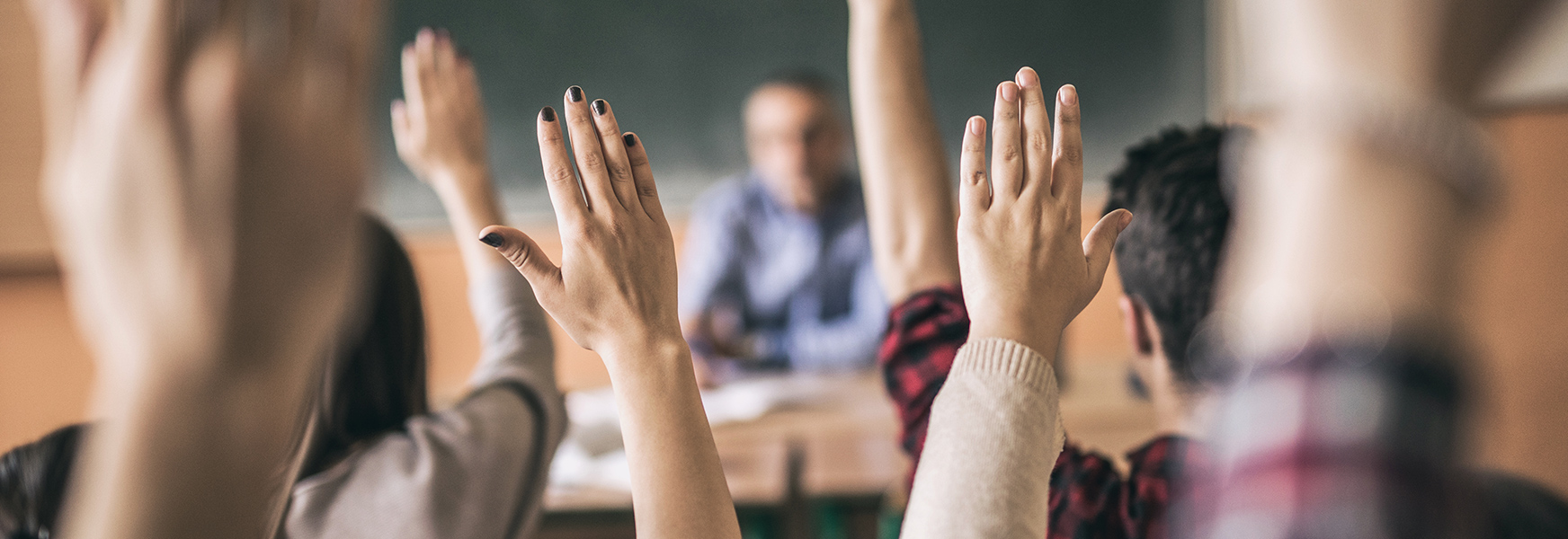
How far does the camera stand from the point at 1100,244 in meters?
0.61

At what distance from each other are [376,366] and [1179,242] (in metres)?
0.98

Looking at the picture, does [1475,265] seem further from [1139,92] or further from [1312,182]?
[1139,92]

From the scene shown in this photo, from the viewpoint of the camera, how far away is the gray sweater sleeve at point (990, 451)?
1.64ft

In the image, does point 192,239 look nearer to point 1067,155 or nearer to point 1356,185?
point 1356,185

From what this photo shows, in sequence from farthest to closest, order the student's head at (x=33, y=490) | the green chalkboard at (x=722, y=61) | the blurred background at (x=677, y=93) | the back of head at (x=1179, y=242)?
1. the green chalkboard at (x=722, y=61)
2. the blurred background at (x=677, y=93)
3. the back of head at (x=1179, y=242)
4. the student's head at (x=33, y=490)

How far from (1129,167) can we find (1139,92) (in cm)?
249

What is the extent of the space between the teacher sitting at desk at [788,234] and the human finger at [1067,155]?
241cm

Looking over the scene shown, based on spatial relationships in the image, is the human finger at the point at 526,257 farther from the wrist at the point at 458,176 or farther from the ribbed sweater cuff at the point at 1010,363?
the wrist at the point at 458,176

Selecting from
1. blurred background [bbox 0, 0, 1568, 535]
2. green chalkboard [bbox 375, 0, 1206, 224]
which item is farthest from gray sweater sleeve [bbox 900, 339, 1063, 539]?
green chalkboard [bbox 375, 0, 1206, 224]

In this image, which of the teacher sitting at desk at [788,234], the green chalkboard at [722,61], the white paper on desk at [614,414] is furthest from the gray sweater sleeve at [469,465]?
the green chalkboard at [722,61]

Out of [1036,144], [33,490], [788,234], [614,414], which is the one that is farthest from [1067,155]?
[788,234]

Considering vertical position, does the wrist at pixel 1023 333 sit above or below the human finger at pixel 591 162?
below

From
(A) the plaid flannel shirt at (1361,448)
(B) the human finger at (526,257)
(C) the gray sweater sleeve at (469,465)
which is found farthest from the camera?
(C) the gray sweater sleeve at (469,465)

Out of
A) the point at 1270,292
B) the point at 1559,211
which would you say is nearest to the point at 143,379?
the point at 1270,292
